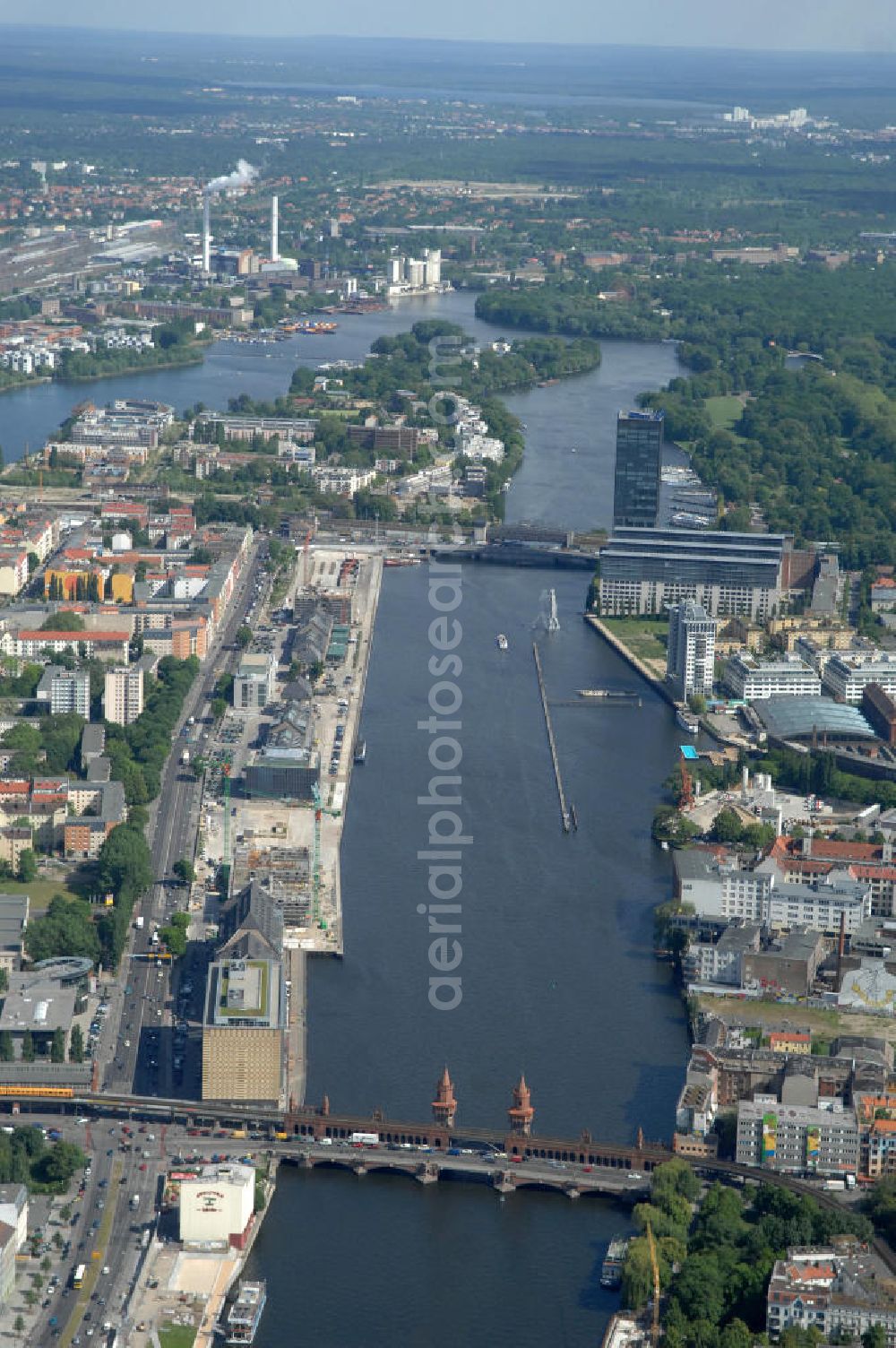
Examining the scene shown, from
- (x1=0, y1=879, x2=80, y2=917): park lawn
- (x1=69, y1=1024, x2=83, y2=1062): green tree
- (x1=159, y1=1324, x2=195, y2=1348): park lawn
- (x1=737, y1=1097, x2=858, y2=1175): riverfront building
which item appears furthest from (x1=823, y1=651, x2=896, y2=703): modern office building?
(x1=159, y1=1324, x2=195, y2=1348): park lawn

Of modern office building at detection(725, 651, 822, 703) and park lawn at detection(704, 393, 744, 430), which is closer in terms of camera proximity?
modern office building at detection(725, 651, 822, 703)

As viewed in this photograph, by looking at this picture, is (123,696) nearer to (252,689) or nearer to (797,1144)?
(252,689)

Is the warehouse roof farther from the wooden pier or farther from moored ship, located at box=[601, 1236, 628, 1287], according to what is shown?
moored ship, located at box=[601, 1236, 628, 1287]

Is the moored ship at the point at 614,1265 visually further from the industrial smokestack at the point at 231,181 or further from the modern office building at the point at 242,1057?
the industrial smokestack at the point at 231,181

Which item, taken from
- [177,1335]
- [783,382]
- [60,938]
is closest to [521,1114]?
[177,1335]

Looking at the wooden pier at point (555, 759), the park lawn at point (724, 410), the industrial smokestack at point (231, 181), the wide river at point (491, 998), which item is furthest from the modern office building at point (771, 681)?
the industrial smokestack at point (231, 181)

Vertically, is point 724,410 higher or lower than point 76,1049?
lower

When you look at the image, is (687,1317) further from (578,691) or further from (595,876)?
(578,691)
